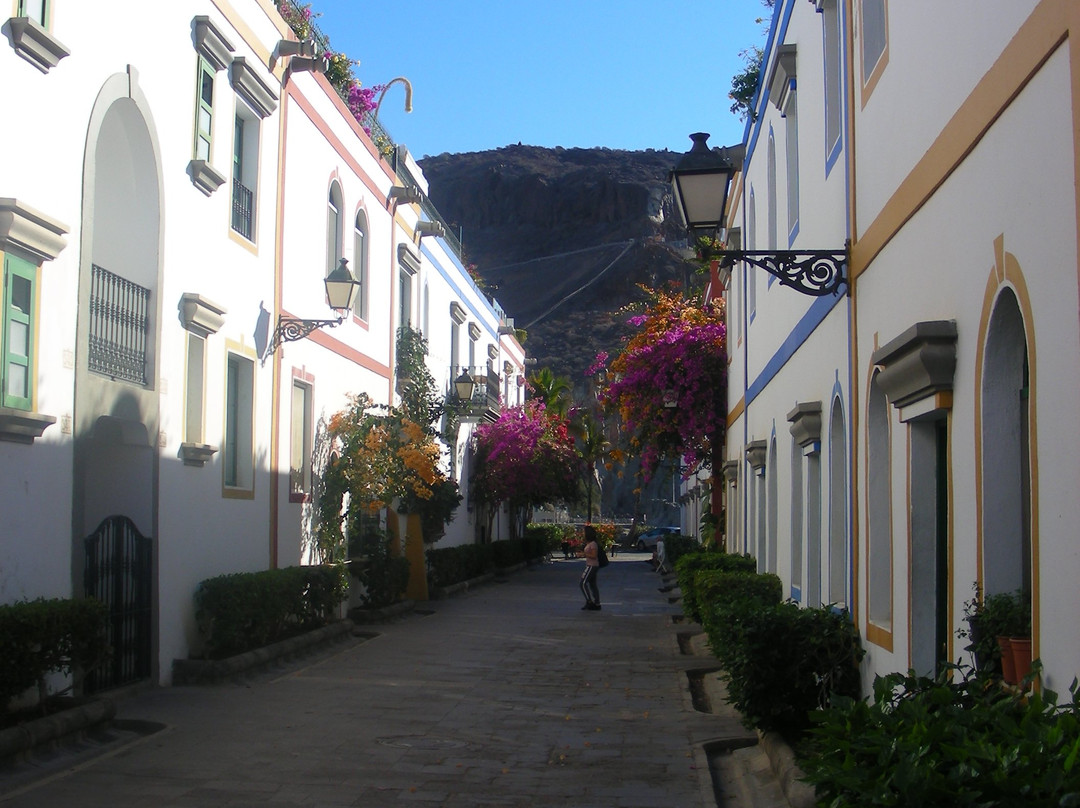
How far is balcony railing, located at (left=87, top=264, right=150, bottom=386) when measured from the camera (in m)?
10.9

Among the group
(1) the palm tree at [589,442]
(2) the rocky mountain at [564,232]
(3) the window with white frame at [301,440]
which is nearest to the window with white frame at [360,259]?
(3) the window with white frame at [301,440]

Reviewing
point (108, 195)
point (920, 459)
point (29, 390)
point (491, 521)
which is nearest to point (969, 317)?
point (920, 459)

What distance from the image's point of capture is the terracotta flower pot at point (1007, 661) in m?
5.02

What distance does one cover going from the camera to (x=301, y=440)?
57.1 ft

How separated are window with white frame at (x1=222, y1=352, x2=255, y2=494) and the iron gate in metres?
2.95

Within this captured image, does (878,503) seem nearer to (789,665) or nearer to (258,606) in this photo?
(789,665)

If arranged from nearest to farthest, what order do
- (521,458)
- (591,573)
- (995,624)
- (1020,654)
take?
(1020,654) < (995,624) < (591,573) < (521,458)

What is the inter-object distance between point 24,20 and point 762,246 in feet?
30.9

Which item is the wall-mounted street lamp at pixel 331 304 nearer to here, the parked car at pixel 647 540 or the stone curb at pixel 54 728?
the stone curb at pixel 54 728

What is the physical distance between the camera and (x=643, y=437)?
2514cm

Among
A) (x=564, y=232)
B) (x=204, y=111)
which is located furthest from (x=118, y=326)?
(x=564, y=232)

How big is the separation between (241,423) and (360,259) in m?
6.44

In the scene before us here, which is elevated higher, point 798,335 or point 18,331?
point 798,335

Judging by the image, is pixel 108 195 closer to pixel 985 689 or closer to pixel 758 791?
pixel 758 791
